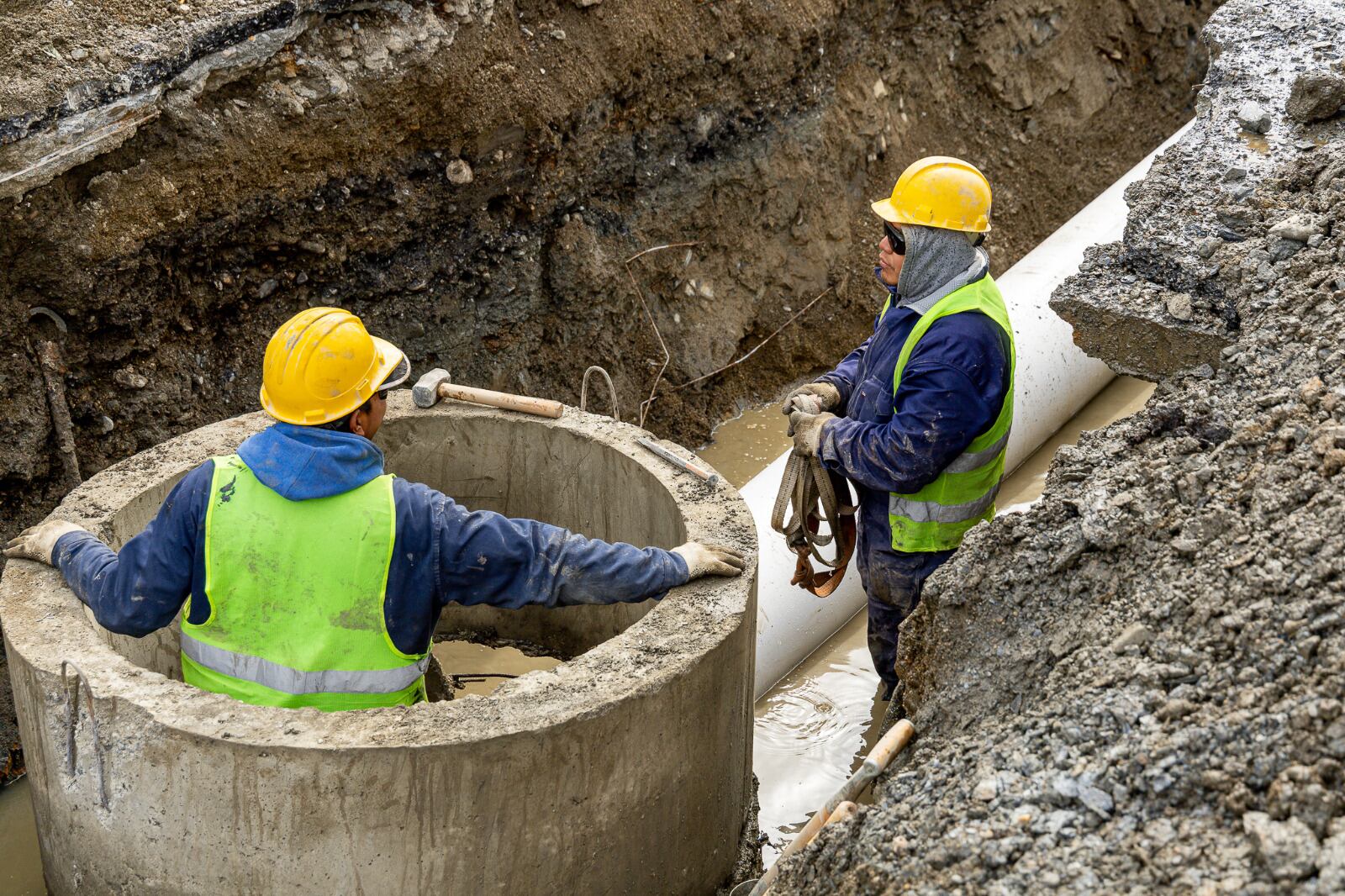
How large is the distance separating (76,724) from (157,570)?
42 centimetres

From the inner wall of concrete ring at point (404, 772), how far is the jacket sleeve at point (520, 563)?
162 millimetres

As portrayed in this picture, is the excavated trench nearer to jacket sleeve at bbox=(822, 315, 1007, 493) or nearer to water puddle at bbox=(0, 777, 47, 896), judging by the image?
water puddle at bbox=(0, 777, 47, 896)

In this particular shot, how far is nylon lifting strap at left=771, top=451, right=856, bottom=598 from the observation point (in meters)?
4.59

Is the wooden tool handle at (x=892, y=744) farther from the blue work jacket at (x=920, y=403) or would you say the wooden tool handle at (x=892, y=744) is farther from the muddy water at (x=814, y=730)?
the muddy water at (x=814, y=730)

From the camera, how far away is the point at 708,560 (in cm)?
376

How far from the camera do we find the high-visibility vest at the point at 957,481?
166 inches


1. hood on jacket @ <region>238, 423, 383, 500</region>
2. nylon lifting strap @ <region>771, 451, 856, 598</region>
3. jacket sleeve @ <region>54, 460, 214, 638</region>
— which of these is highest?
hood on jacket @ <region>238, 423, 383, 500</region>

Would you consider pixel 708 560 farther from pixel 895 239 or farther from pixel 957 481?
pixel 895 239

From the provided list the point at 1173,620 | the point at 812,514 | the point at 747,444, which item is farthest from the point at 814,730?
the point at 1173,620

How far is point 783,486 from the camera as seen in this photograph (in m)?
4.68

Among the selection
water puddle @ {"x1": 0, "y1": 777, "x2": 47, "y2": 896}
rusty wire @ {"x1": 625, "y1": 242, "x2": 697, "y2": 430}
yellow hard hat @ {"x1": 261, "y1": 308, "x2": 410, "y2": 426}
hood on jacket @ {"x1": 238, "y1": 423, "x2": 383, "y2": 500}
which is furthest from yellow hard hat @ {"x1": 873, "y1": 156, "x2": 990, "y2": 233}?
water puddle @ {"x1": 0, "y1": 777, "x2": 47, "y2": 896}

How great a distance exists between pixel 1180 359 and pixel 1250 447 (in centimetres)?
86

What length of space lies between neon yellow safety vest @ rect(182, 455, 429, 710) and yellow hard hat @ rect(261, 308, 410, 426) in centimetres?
19

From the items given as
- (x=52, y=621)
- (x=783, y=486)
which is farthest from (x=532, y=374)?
(x=52, y=621)
